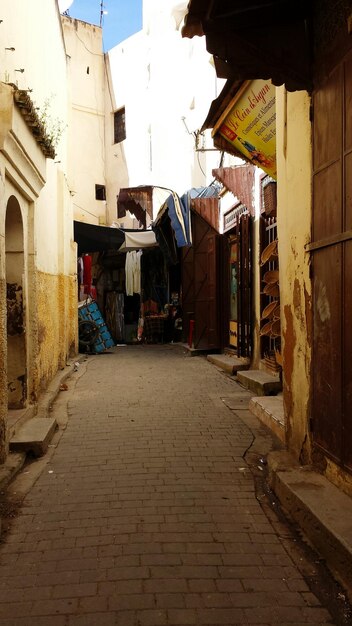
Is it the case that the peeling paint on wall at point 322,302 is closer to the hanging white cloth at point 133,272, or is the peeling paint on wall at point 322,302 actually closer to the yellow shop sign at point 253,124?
the yellow shop sign at point 253,124

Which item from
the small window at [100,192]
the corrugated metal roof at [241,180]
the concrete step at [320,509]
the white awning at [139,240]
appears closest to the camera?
the concrete step at [320,509]

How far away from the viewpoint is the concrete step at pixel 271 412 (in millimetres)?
5770

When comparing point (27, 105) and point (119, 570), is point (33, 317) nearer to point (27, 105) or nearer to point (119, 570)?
point (27, 105)

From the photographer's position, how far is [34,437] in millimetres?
5414

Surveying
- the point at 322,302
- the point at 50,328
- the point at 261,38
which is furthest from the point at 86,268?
the point at 322,302

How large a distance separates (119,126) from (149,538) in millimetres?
21916

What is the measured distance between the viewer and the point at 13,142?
506 cm

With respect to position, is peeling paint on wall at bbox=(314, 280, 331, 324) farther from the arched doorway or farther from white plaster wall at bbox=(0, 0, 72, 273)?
the arched doorway

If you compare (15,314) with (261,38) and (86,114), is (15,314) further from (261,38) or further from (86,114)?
(86,114)

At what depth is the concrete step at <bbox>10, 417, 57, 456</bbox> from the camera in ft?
17.2

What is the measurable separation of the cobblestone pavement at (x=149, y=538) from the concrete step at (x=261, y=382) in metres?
1.23

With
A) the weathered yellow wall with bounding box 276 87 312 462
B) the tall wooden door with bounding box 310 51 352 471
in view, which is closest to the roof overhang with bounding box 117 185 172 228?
the weathered yellow wall with bounding box 276 87 312 462

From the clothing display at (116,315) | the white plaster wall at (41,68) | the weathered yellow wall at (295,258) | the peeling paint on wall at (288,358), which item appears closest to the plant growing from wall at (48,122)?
the white plaster wall at (41,68)

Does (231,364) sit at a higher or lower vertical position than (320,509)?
higher
